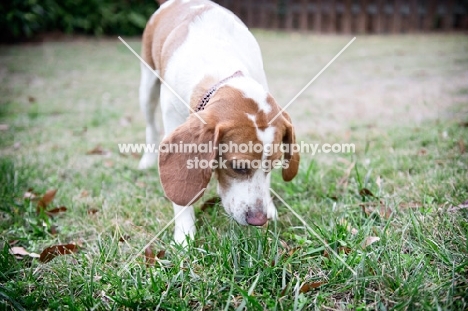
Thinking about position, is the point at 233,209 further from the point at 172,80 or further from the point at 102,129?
the point at 102,129

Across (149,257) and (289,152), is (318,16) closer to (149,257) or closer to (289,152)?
(289,152)

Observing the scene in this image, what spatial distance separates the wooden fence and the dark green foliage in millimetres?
3722

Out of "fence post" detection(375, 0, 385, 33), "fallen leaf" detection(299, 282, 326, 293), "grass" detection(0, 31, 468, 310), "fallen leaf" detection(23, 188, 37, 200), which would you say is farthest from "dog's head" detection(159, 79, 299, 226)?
"fence post" detection(375, 0, 385, 33)

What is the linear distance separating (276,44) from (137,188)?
10.7 metres

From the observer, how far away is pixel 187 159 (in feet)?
8.55

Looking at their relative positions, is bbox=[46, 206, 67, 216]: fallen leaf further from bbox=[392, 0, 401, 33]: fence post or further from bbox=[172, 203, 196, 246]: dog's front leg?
bbox=[392, 0, 401, 33]: fence post

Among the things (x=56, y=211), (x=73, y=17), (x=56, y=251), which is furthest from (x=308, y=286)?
(x=73, y=17)

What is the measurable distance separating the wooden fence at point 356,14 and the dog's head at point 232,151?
14.2 meters

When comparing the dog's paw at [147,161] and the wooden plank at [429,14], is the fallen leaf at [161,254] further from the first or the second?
the wooden plank at [429,14]

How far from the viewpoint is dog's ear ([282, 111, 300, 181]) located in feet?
9.14

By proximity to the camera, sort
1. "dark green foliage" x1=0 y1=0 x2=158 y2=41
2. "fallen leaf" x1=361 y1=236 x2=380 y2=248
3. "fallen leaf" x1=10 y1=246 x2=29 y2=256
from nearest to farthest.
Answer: "fallen leaf" x1=361 y1=236 x2=380 y2=248 → "fallen leaf" x1=10 y1=246 x2=29 y2=256 → "dark green foliage" x1=0 y1=0 x2=158 y2=41

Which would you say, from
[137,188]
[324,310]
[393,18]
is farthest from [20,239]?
[393,18]

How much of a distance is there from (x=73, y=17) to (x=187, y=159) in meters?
12.5

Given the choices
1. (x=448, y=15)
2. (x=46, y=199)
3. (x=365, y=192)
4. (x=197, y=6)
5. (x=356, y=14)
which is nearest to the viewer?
(x=365, y=192)
